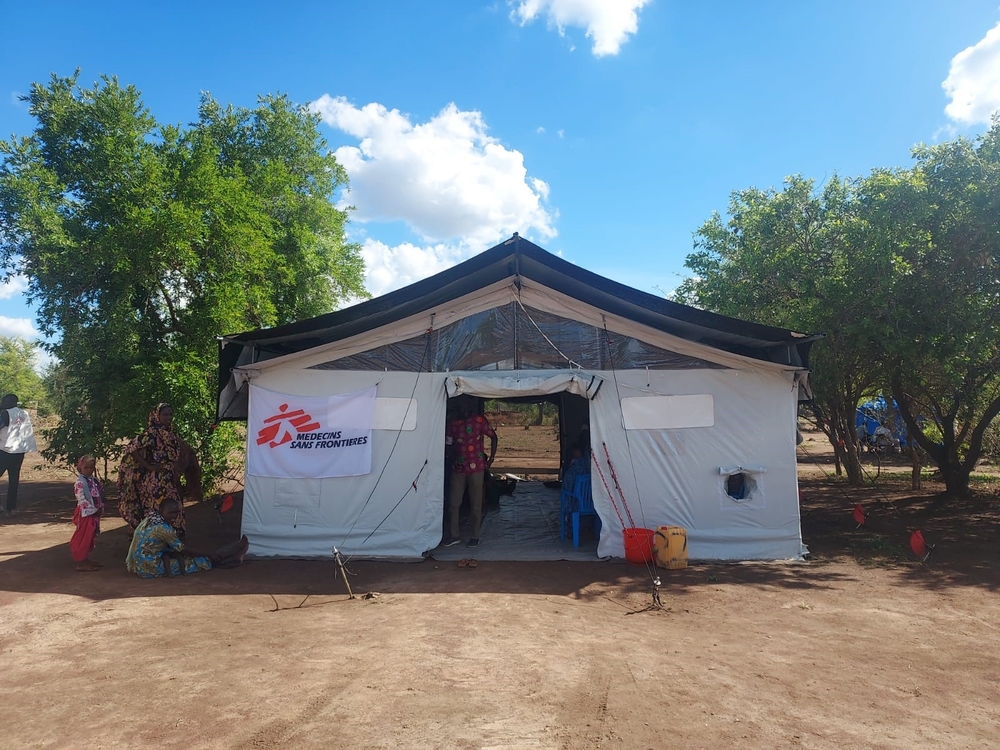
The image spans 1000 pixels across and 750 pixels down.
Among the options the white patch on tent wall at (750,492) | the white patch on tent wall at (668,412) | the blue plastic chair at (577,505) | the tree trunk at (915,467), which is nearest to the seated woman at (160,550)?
the blue plastic chair at (577,505)

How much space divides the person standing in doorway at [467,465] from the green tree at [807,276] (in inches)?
212

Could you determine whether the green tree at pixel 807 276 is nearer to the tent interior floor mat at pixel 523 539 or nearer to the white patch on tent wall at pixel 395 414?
the tent interior floor mat at pixel 523 539

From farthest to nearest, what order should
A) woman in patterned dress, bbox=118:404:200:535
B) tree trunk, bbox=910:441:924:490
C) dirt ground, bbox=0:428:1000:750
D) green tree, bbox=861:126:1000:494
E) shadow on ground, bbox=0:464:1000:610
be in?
tree trunk, bbox=910:441:924:490 < green tree, bbox=861:126:1000:494 < woman in patterned dress, bbox=118:404:200:535 < shadow on ground, bbox=0:464:1000:610 < dirt ground, bbox=0:428:1000:750

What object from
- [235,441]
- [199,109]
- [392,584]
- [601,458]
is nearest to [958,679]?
[601,458]

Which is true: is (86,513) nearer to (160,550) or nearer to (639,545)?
(160,550)

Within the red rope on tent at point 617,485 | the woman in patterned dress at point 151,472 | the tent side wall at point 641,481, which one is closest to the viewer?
the woman in patterned dress at point 151,472

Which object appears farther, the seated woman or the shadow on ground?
the seated woman

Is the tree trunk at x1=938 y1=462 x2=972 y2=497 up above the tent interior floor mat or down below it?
above

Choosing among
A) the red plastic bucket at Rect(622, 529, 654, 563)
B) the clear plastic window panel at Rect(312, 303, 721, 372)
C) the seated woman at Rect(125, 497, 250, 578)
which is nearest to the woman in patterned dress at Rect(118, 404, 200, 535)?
the seated woman at Rect(125, 497, 250, 578)

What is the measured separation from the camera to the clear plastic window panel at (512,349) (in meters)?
8.02

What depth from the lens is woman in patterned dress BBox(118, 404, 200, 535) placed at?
7.23 m

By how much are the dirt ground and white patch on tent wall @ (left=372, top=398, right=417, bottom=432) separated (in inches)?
66.5

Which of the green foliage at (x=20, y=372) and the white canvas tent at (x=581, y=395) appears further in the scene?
the green foliage at (x=20, y=372)

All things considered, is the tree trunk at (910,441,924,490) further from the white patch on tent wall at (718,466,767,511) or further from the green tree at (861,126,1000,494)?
the white patch on tent wall at (718,466,767,511)
